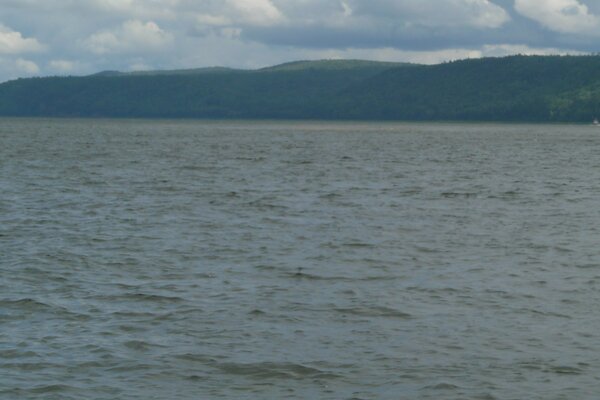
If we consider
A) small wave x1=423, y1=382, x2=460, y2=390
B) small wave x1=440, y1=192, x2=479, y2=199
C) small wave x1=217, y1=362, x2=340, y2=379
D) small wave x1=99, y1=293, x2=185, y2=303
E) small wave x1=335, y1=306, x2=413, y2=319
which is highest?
small wave x1=440, y1=192, x2=479, y2=199

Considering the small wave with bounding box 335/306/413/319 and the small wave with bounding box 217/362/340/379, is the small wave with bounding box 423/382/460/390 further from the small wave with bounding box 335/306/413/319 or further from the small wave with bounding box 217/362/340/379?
the small wave with bounding box 335/306/413/319

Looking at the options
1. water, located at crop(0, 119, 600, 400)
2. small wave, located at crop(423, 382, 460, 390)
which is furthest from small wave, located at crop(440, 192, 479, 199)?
small wave, located at crop(423, 382, 460, 390)

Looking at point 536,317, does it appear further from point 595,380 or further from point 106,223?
point 106,223

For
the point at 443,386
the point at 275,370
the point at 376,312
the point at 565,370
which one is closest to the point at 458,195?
the point at 376,312

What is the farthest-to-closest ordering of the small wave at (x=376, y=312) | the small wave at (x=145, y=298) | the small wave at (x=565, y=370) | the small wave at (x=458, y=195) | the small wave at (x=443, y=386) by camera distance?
the small wave at (x=458, y=195) → the small wave at (x=145, y=298) → the small wave at (x=376, y=312) → the small wave at (x=565, y=370) → the small wave at (x=443, y=386)

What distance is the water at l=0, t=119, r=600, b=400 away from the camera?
49.7 ft

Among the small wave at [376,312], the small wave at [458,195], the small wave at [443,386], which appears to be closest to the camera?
the small wave at [443,386]

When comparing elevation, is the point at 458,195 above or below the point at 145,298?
above

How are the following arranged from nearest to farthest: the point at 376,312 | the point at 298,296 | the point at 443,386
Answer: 1. the point at 443,386
2. the point at 376,312
3. the point at 298,296

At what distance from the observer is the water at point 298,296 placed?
15.1m

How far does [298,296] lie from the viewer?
2089 cm

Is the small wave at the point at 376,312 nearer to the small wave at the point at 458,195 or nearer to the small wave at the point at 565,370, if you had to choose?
the small wave at the point at 565,370

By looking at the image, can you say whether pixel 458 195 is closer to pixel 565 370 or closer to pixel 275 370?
pixel 565 370

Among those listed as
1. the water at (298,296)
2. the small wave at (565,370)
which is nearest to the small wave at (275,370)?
the water at (298,296)
